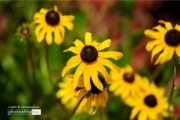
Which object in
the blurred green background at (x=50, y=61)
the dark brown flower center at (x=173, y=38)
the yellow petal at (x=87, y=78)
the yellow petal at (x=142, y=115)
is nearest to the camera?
the yellow petal at (x=87, y=78)

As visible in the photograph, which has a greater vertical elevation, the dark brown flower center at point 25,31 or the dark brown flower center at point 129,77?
the dark brown flower center at point 25,31

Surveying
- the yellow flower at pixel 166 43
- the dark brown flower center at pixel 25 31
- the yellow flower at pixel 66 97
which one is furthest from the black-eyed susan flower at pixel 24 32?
the yellow flower at pixel 166 43

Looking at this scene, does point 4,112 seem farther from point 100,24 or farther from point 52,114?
point 100,24

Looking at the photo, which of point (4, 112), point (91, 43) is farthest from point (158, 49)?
point (4, 112)

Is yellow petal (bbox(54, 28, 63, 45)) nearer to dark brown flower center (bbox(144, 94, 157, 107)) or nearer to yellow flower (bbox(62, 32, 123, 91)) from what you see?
yellow flower (bbox(62, 32, 123, 91))

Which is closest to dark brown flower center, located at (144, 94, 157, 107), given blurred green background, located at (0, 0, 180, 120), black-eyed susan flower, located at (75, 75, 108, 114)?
blurred green background, located at (0, 0, 180, 120)

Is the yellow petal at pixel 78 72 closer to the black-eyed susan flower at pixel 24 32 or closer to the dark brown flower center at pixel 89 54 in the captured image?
the dark brown flower center at pixel 89 54

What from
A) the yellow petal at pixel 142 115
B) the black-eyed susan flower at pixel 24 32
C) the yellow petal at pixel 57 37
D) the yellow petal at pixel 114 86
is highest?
the black-eyed susan flower at pixel 24 32

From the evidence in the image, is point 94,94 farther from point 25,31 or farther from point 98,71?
point 25,31

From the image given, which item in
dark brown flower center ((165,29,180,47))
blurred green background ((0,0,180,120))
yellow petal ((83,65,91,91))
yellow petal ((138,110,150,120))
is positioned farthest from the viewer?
blurred green background ((0,0,180,120))
